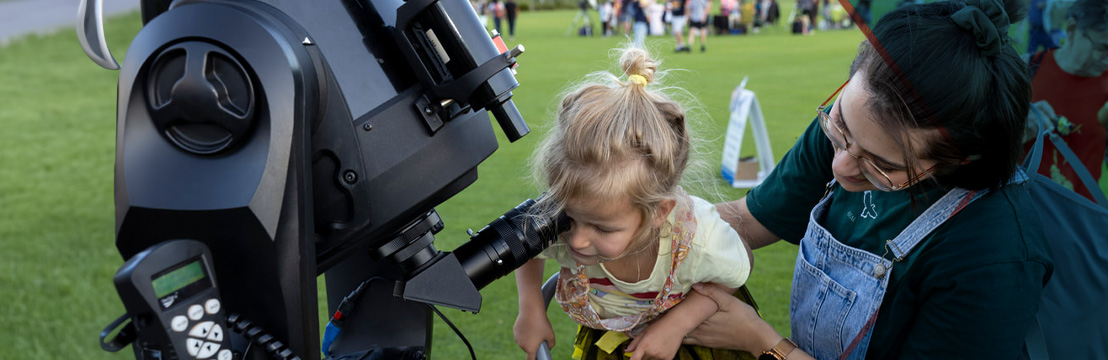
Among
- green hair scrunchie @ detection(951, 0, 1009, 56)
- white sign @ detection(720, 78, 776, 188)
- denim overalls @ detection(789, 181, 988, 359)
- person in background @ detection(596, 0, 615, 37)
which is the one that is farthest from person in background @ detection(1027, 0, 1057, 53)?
person in background @ detection(596, 0, 615, 37)

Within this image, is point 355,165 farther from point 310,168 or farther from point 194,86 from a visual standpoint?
point 194,86

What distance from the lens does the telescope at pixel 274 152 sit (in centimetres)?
105

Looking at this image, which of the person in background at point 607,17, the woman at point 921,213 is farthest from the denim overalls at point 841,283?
the person in background at point 607,17

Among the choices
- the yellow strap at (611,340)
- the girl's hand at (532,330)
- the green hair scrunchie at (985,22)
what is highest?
the green hair scrunchie at (985,22)

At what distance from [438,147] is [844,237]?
0.91m

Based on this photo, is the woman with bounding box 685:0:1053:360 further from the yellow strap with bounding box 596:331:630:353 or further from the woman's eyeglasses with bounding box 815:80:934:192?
the yellow strap with bounding box 596:331:630:353

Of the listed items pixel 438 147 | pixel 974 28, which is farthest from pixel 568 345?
pixel 974 28

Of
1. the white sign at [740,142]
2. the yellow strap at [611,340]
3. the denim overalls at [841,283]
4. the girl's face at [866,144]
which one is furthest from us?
the white sign at [740,142]

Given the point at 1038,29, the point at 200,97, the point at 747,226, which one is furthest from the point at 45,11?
the point at 747,226

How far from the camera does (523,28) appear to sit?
2761cm

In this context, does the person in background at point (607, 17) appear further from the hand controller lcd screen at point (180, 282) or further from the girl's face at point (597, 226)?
the hand controller lcd screen at point (180, 282)

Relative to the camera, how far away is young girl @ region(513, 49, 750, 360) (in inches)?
66.6

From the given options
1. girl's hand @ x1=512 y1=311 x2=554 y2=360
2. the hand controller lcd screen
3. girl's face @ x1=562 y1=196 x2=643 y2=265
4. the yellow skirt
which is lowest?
the yellow skirt

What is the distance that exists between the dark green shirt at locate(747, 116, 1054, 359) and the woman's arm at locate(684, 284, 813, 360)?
0.22 m
